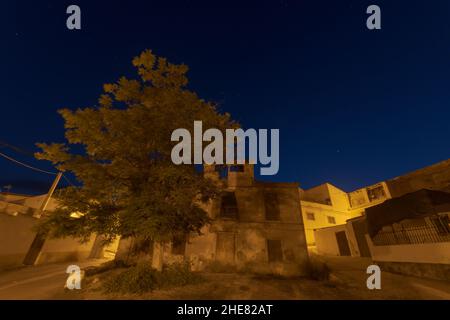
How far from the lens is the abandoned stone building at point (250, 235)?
40.1ft

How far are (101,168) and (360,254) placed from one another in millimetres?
20945

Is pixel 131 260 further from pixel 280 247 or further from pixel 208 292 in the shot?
pixel 280 247

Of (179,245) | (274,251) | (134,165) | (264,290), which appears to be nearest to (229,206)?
(274,251)

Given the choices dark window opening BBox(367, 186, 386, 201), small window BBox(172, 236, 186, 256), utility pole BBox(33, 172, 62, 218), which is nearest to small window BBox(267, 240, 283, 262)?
small window BBox(172, 236, 186, 256)

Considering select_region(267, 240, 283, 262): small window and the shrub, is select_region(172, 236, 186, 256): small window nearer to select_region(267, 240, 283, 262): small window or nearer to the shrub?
the shrub

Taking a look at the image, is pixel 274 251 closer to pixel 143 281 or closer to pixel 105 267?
pixel 143 281

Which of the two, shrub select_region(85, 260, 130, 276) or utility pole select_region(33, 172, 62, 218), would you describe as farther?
utility pole select_region(33, 172, 62, 218)

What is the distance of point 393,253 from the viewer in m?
10.5

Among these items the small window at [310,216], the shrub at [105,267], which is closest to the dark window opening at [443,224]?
the small window at [310,216]

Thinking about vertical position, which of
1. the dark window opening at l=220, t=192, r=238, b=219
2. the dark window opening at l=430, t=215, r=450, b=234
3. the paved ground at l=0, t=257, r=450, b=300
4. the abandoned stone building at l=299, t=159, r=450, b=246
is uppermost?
the abandoned stone building at l=299, t=159, r=450, b=246

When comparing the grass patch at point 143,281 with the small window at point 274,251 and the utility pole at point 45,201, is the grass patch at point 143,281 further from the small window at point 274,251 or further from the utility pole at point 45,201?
the utility pole at point 45,201

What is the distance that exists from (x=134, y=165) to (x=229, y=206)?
7593 mm

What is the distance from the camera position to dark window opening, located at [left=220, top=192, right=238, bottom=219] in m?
13.8

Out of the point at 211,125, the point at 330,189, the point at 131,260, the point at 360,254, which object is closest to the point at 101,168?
the point at 211,125
